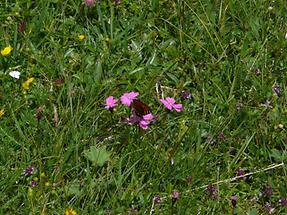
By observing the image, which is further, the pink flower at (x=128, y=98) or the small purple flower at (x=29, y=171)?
the pink flower at (x=128, y=98)

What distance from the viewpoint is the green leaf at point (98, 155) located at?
114 inches

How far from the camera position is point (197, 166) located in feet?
9.79

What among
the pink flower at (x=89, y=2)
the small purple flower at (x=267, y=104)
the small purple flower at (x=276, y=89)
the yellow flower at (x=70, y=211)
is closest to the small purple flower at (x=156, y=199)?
the yellow flower at (x=70, y=211)

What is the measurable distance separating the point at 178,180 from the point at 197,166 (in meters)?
0.09

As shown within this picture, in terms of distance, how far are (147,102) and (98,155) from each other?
46 cm

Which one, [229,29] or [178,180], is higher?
[229,29]

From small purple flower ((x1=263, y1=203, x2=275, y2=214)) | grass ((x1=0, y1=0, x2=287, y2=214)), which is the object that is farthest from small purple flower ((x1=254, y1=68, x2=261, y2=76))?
small purple flower ((x1=263, y1=203, x2=275, y2=214))

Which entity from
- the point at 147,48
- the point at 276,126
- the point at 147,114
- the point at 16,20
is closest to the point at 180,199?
the point at 147,114

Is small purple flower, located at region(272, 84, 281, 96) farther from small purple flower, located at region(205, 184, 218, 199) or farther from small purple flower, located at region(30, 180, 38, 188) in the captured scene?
small purple flower, located at region(30, 180, 38, 188)

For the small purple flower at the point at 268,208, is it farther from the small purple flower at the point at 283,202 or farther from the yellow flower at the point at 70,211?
the yellow flower at the point at 70,211

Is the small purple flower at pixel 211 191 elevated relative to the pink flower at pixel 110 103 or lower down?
lower down

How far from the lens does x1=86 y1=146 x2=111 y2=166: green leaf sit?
2.90 metres

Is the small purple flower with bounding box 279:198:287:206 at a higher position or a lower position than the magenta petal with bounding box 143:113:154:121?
lower

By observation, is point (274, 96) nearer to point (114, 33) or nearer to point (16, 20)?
point (114, 33)
